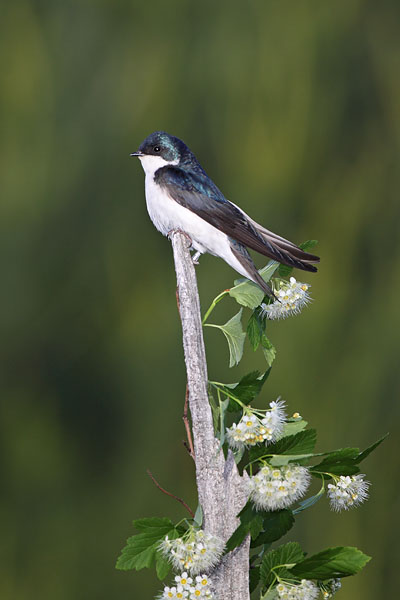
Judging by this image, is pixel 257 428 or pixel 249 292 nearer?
pixel 257 428

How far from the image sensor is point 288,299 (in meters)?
0.82

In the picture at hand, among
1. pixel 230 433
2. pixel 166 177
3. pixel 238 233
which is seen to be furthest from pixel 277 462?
pixel 166 177

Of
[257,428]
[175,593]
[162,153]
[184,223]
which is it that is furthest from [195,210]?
[175,593]

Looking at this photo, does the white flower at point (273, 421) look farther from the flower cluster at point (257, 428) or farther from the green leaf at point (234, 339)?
the green leaf at point (234, 339)

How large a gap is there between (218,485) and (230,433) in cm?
8

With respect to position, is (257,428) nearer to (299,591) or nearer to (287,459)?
(287,459)

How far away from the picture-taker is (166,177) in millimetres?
1227

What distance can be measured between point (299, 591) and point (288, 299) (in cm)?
31

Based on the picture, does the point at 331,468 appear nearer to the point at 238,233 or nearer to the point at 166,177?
the point at 238,233

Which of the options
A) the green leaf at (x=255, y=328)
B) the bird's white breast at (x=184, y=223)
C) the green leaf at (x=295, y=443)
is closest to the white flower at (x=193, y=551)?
the green leaf at (x=295, y=443)

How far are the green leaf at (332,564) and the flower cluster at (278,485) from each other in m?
0.08

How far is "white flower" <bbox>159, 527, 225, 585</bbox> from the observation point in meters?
0.70

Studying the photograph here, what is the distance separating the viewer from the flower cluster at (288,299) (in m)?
0.82

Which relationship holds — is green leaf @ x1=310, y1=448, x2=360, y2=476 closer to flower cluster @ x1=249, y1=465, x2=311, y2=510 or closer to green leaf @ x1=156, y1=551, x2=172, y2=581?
flower cluster @ x1=249, y1=465, x2=311, y2=510
